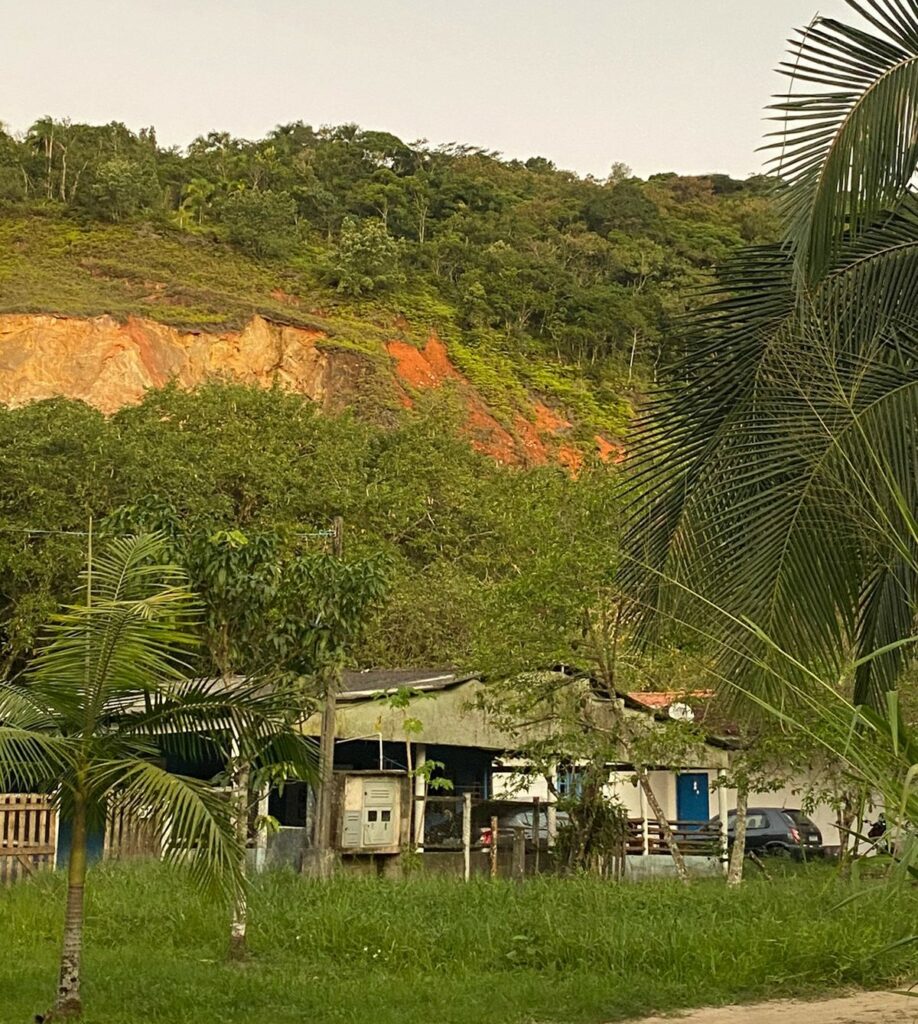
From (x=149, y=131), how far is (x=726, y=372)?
76658 mm

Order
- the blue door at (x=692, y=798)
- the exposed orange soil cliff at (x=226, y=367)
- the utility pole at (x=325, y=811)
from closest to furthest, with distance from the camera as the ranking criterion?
the utility pole at (x=325, y=811) < the blue door at (x=692, y=798) < the exposed orange soil cliff at (x=226, y=367)

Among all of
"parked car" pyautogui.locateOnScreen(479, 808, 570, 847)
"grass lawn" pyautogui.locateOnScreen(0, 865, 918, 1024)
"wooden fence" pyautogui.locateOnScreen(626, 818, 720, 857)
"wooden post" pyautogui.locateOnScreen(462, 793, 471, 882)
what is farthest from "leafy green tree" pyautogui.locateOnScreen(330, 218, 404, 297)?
"grass lawn" pyautogui.locateOnScreen(0, 865, 918, 1024)

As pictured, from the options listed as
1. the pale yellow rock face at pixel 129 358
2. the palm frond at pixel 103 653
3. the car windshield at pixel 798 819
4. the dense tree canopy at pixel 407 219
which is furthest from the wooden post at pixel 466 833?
the dense tree canopy at pixel 407 219

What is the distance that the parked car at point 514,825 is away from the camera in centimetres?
1930

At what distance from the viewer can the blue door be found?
3028 centimetres

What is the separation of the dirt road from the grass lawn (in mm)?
283

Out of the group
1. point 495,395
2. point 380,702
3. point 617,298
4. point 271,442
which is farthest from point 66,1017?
point 617,298

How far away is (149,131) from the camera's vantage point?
79688mm

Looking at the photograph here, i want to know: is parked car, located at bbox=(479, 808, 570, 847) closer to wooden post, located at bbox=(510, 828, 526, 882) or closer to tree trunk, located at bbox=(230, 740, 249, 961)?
wooden post, located at bbox=(510, 828, 526, 882)

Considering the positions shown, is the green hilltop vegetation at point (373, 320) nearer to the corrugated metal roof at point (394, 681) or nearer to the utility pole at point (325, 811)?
the corrugated metal roof at point (394, 681)

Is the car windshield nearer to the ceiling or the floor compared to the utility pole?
nearer to the floor

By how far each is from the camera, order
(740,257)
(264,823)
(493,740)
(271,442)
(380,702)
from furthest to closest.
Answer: (271,442), (493,740), (380,702), (264,823), (740,257)

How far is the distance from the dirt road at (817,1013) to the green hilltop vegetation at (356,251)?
37619mm

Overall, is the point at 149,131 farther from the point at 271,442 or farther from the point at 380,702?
the point at 380,702
